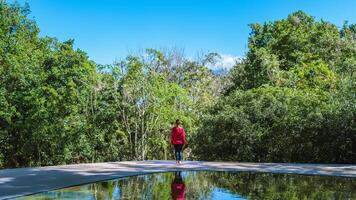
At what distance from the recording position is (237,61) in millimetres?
31797

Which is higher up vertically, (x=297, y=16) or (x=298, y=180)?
(x=297, y=16)

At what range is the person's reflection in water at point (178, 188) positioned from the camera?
8.04 metres

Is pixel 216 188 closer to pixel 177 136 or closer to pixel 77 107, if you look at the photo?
pixel 177 136

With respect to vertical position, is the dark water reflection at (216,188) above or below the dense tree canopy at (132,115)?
below

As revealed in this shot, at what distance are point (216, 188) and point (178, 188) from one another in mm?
823

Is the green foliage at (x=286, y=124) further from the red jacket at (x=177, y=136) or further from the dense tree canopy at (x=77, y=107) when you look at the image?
the red jacket at (x=177, y=136)

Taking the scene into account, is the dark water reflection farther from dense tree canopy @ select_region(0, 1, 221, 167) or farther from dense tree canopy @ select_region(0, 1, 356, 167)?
dense tree canopy @ select_region(0, 1, 221, 167)

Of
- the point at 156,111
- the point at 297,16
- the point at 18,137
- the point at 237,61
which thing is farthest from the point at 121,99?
the point at 297,16

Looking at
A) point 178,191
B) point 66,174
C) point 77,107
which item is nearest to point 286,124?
point 77,107

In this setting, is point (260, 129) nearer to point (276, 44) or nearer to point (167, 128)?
point (167, 128)

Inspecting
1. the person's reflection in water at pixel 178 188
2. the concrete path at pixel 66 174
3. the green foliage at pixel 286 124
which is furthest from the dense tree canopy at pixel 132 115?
the person's reflection in water at pixel 178 188

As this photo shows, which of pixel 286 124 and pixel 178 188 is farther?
pixel 286 124

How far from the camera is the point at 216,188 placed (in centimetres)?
929

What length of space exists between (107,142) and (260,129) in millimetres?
7045
